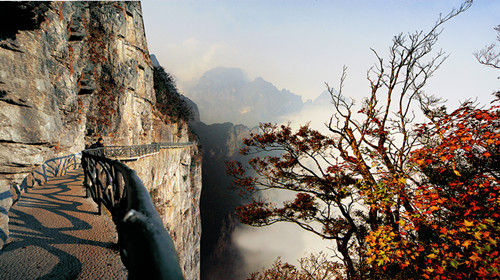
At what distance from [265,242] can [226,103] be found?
109607 mm

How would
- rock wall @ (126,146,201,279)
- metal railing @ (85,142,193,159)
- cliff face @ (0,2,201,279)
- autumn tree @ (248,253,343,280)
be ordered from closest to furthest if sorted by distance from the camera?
cliff face @ (0,2,201,279) → metal railing @ (85,142,193,159) → autumn tree @ (248,253,343,280) → rock wall @ (126,146,201,279)

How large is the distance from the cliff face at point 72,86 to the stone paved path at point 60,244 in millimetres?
402

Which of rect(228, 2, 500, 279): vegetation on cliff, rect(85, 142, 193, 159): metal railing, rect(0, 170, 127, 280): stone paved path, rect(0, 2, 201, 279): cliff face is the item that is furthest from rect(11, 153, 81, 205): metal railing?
rect(228, 2, 500, 279): vegetation on cliff

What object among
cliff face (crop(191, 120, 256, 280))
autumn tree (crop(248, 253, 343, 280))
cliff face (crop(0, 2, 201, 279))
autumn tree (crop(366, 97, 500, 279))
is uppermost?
cliff face (crop(0, 2, 201, 279))

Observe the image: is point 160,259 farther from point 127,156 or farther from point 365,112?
point 127,156

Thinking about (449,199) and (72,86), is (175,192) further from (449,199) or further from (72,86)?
(449,199)

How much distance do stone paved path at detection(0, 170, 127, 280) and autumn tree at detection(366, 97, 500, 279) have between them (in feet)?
20.6

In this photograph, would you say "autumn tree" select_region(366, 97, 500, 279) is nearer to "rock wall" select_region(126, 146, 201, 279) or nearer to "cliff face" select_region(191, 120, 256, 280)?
"rock wall" select_region(126, 146, 201, 279)

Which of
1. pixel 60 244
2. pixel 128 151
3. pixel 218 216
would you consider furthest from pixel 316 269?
pixel 218 216

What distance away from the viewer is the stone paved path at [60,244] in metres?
2.13

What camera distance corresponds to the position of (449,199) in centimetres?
546

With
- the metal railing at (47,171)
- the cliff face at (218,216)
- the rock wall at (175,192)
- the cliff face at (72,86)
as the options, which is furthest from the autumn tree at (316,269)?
the cliff face at (218,216)

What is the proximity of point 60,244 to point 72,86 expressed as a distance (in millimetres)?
12416

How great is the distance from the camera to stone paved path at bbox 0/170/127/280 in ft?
6.98
